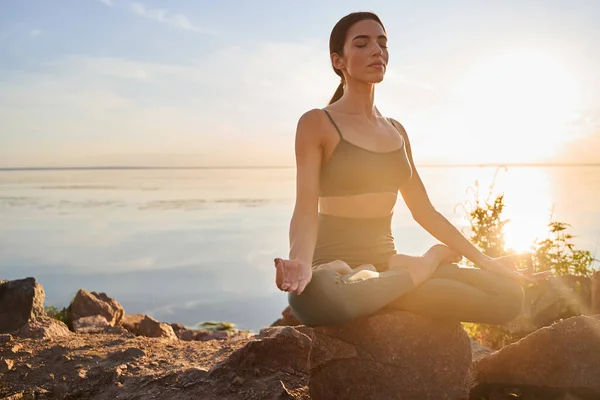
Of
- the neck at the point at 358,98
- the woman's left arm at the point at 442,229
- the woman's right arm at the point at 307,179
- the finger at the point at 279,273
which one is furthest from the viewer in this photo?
the neck at the point at 358,98

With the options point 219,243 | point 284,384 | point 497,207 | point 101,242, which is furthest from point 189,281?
point 284,384

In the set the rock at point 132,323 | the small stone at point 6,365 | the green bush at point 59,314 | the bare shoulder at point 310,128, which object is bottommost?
the rock at point 132,323

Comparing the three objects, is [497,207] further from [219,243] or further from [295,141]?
[219,243]

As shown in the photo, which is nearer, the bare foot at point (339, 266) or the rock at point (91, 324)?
the bare foot at point (339, 266)

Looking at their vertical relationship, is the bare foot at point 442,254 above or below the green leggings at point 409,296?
above

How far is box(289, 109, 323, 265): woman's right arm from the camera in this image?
147 inches

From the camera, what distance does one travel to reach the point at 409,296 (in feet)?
Answer: 12.3

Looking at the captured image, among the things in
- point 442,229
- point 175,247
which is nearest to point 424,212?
point 442,229

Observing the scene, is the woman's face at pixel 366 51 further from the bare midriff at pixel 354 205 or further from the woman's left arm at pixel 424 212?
the bare midriff at pixel 354 205

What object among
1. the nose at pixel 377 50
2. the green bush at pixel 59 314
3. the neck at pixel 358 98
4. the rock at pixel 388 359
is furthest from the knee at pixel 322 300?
the green bush at pixel 59 314

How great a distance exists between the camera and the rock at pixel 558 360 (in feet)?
12.4

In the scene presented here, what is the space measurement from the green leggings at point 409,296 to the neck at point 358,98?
1223mm

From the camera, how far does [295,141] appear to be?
157 inches

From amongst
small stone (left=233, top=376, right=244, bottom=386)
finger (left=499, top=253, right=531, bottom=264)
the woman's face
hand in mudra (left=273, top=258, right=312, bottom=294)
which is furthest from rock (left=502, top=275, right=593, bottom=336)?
hand in mudra (left=273, top=258, right=312, bottom=294)
